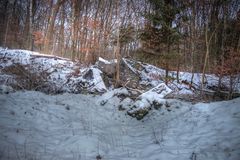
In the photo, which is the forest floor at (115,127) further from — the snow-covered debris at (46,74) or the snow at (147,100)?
the snow-covered debris at (46,74)

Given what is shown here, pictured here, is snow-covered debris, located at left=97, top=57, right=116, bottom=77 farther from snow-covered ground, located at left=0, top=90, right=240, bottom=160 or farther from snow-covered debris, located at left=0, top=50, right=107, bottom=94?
snow-covered ground, located at left=0, top=90, right=240, bottom=160

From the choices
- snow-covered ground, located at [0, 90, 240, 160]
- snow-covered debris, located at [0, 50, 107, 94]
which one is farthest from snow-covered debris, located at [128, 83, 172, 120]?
snow-covered debris, located at [0, 50, 107, 94]

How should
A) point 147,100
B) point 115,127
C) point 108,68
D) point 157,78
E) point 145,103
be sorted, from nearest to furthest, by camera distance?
point 115,127, point 145,103, point 147,100, point 108,68, point 157,78

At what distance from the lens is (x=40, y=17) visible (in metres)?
36.0

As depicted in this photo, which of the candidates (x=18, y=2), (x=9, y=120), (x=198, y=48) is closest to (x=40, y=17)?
(x=18, y=2)

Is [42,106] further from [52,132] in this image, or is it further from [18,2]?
[18,2]

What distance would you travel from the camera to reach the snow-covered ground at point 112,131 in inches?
216

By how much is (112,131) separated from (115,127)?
1.42 feet

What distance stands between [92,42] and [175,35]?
13342 mm

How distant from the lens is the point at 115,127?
7.95 metres

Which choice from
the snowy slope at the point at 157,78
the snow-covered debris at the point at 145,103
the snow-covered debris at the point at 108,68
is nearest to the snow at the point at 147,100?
the snow-covered debris at the point at 145,103

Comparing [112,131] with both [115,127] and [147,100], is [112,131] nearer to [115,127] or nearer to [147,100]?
[115,127]

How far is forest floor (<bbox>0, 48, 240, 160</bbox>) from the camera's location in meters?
5.54

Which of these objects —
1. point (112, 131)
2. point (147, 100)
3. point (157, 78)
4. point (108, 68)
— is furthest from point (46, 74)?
point (112, 131)
